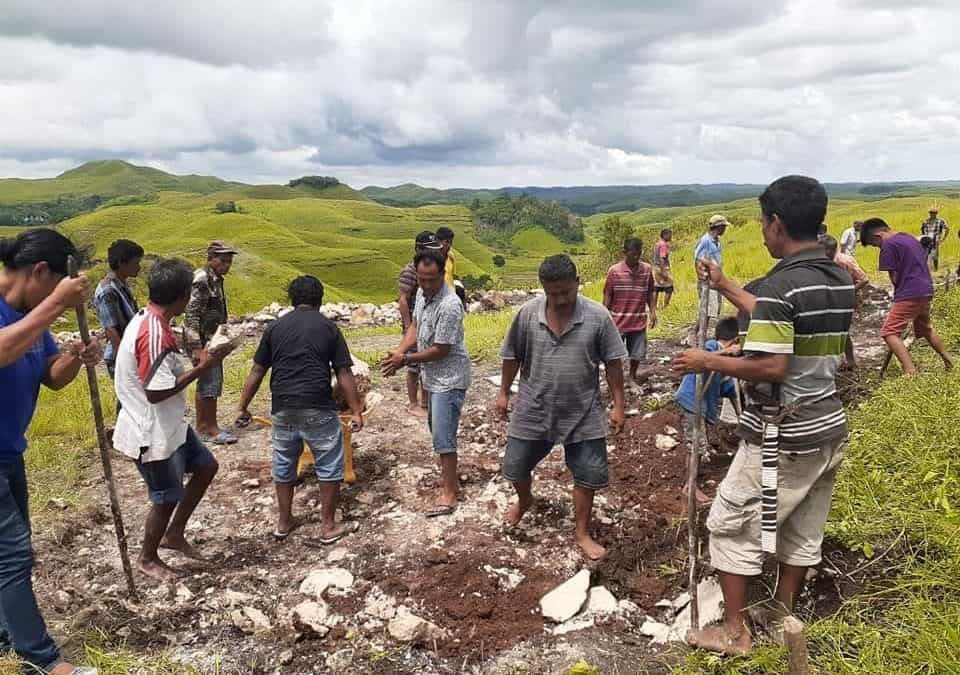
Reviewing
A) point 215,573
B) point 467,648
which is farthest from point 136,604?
point 467,648

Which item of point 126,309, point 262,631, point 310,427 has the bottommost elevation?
point 262,631

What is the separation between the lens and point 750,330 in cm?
238

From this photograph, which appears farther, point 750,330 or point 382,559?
point 382,559

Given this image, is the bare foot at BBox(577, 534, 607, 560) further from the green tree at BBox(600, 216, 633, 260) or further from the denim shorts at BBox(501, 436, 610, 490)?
the green tree at BBox(600, 216, 633, 260)

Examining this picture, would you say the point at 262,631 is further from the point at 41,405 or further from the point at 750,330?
the point at 41,405

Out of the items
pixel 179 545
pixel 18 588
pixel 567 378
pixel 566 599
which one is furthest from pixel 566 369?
pixel 18 588

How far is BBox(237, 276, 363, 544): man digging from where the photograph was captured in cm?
393

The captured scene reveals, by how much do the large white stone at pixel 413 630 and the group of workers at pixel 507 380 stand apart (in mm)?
1083

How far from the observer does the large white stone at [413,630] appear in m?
3.14

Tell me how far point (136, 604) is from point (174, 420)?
41.0 inches

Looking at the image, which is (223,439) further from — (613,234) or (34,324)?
(613,234)

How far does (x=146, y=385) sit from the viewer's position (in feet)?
10.8

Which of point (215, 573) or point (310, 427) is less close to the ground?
point (310, 427)

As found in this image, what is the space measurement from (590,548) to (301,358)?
7.15 feet
